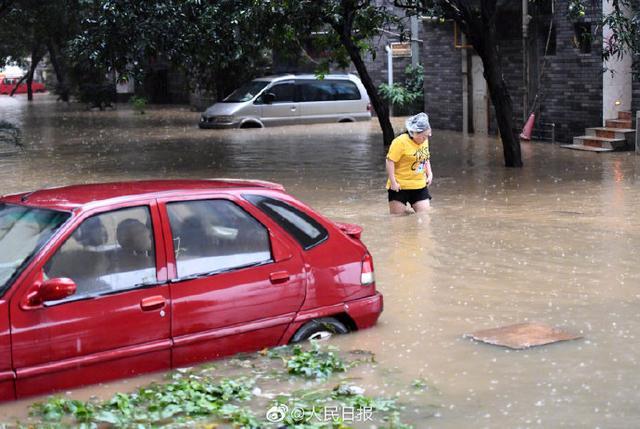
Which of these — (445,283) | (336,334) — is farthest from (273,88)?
(336,334)

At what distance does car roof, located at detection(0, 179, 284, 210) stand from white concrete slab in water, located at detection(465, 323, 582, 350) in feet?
6.18

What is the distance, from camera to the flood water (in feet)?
22.1

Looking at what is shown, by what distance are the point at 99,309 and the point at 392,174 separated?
6.62 m

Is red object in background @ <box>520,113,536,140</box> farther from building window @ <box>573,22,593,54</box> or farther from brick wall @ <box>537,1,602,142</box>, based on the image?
building window @ <box>573,22,593,54</box>

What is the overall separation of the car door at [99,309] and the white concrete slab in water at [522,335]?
243cm

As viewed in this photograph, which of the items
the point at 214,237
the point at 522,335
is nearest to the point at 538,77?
the point at 522,335

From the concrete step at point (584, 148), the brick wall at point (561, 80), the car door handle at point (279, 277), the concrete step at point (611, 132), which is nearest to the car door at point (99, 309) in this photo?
the car door handle at point (279, 277)

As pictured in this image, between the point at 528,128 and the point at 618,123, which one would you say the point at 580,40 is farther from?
the point at 528,128

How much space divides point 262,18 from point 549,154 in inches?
263

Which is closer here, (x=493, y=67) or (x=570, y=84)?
(x=493, y=67)

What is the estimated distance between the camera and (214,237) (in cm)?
727

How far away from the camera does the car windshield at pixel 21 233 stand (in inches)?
257

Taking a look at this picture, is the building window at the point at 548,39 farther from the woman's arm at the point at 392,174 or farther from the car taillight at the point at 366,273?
the car taillight at the point at 366,273

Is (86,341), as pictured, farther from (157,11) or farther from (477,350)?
(157,11)
